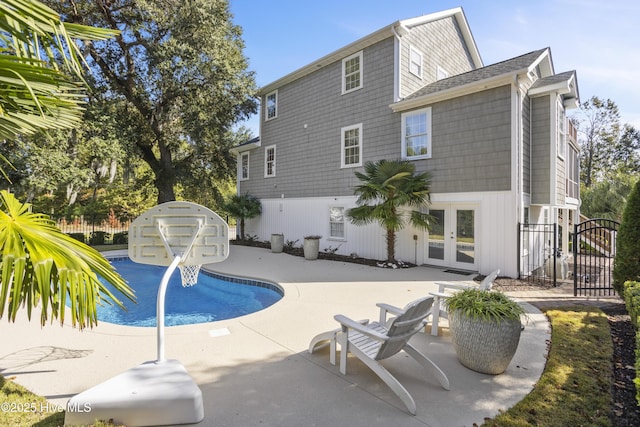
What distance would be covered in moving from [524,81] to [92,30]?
10654 mm

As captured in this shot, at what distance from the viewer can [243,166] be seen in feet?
62.9

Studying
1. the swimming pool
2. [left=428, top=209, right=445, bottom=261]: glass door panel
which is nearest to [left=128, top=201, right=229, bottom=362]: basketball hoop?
the swimming pool

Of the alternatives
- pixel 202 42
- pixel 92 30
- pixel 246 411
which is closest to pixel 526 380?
pixel 246 411

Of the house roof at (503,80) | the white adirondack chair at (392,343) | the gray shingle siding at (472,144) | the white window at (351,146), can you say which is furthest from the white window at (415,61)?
the white adirondack chair at (392,343)

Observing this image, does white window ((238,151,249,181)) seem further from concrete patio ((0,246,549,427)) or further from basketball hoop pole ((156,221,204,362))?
basketball hoop pole ((156,221,204,362))

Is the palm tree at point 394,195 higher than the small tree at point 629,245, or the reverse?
the palm tree at point 394,195

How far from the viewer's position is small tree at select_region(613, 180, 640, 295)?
5.91 m

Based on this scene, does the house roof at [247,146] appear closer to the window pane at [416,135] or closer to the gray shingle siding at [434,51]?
the gray shingle siding at [434,51]

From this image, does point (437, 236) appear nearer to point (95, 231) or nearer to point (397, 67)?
point (397, 67)

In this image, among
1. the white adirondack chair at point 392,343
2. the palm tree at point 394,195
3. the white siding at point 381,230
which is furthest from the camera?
the palm tree at point 394,195

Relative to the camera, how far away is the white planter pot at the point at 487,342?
354 cm

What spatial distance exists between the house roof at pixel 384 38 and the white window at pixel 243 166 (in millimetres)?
3908

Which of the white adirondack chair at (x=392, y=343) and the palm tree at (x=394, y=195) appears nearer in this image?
the white adirondack chair at (x=392, y=343)

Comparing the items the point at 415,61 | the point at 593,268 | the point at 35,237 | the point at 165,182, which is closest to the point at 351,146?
the point at 415,61
